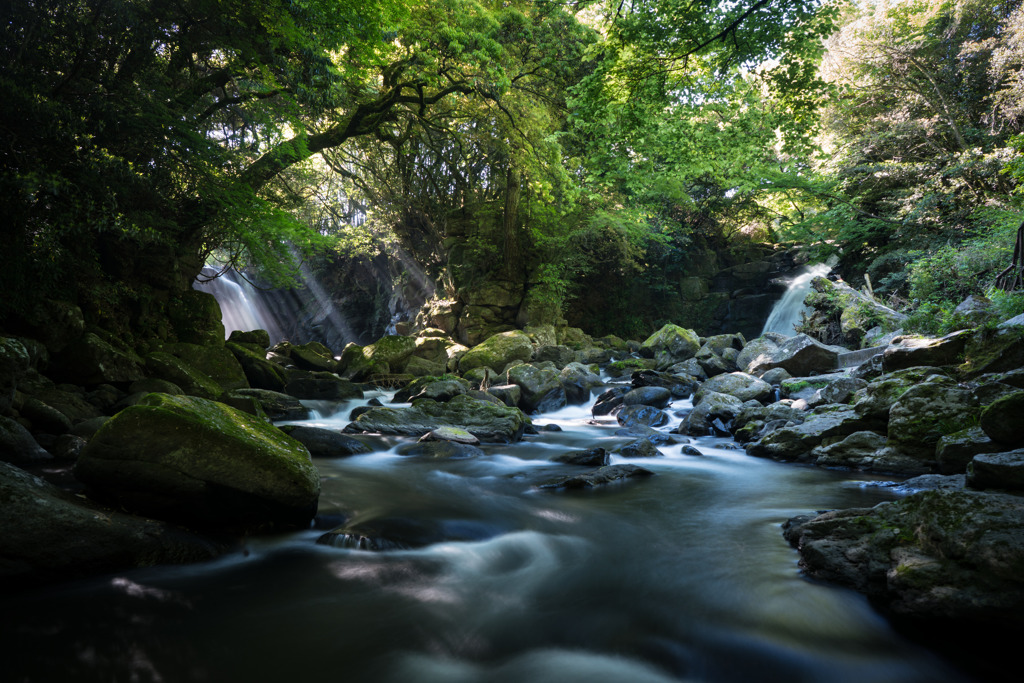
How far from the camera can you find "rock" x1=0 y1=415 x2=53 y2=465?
4551 mm

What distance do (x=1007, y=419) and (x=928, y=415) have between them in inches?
53.1

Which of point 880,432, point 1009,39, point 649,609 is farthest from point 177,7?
point 1009,39

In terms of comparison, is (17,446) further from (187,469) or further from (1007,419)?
(1007,419)

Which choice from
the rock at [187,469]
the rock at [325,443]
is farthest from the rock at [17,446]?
the rock at [325,443]

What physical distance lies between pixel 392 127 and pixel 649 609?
16.0m

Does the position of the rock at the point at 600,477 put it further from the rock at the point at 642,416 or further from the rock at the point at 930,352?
the rock at the point at 930,352

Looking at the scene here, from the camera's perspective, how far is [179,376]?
8.59 meters

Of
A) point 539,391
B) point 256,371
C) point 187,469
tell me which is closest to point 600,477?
point 187,469

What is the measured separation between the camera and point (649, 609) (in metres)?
2.90

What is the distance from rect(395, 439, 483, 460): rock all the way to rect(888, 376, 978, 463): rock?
18.0ft

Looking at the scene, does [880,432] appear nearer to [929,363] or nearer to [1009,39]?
[929,363]

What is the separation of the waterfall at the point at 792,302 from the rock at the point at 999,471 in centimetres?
1551

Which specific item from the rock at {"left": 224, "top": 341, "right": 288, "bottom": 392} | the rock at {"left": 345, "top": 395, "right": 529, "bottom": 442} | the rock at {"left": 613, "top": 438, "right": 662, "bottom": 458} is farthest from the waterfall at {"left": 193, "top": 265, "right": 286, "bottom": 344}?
the rock at {"left": 613, "top": 438, "right": 662, "bottom": 458}

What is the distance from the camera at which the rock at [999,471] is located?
3639 mm
